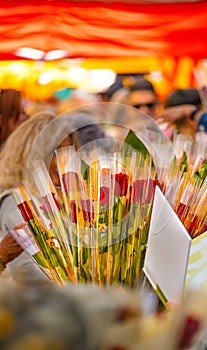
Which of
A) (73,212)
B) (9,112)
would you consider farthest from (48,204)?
(9,112)

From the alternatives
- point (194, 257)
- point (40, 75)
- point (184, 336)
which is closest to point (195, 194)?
point (194, 257)

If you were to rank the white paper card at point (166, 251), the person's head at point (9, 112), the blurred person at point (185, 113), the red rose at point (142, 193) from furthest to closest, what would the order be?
the blurred person at point (185, 113), the person's head at point (9, 112), the red rose at point (142, 193), the white paper card at point (166, 251)

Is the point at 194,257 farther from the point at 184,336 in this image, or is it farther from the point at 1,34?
the point at 1,34

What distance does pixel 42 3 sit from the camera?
11.1 feet

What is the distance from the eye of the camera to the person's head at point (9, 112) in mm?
2689

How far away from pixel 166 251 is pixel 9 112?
1943 mm

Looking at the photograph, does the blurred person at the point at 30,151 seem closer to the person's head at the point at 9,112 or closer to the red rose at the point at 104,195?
the red rose at the point at 104,195

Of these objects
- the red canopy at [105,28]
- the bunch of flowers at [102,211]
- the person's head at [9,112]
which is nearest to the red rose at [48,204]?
the bunch of flowers at [102,211]

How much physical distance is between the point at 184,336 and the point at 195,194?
0.61m

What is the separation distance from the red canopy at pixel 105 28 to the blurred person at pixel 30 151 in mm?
1465

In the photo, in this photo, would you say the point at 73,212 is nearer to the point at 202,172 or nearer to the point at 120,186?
the point at 120,186

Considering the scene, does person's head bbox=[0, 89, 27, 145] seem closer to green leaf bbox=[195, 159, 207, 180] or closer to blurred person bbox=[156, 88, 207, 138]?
blurred person bbox=[156, 88, 207, 138]

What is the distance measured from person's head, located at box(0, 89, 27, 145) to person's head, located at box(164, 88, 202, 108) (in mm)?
1085

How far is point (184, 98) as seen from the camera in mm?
3658
